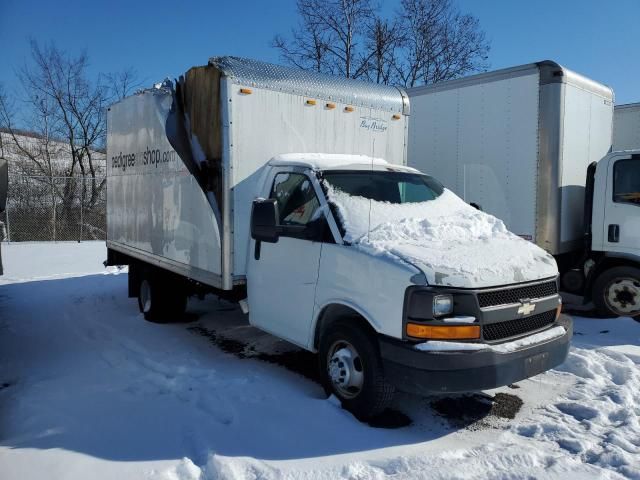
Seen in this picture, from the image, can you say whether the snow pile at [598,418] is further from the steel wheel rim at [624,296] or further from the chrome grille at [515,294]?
the steel wheel rim at [624,296]

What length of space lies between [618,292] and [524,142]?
2505mm

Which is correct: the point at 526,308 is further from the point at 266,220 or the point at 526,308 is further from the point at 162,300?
the point at 162,300

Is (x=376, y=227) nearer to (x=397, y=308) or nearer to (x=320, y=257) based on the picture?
(x=320, y=257)

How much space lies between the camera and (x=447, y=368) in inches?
141

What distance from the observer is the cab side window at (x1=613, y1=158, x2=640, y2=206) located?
7.23 meters

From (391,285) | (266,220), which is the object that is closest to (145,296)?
(266,220)

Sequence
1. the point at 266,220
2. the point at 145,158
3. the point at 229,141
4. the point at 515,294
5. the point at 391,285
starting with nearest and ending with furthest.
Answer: the point at 391,285 → the point at 515,294 → the point at 266,220 → the point at 229,141 → the point at 145,158

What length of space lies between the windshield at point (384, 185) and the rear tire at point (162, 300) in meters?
3.50

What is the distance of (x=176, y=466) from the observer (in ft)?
11.2

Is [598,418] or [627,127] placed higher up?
[627,127]

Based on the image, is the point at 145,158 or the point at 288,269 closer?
the point at 288,269

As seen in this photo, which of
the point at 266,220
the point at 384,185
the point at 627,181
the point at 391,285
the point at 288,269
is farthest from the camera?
the point at 627,181

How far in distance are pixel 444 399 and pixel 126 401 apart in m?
2.78

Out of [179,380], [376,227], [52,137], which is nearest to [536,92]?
[376,227]
